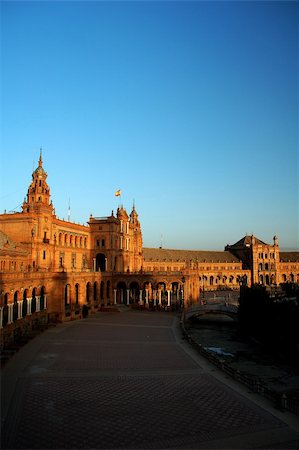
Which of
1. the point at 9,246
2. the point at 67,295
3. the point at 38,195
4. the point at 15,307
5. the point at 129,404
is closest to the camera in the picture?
the point at 129,404

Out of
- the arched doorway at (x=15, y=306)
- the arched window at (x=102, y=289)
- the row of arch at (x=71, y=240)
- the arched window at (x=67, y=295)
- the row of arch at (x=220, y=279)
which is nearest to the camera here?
the arched doorway at (x=15, y=306)

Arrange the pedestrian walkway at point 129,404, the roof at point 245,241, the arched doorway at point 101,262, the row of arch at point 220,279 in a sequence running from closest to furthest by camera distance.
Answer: the pedestrian walkway at point 129,404, the arched doorway at point 101,262, the row of arch at point 220,279, the roof at point 245,241

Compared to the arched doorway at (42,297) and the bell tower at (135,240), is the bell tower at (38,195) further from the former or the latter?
the bell tower at (135,240)

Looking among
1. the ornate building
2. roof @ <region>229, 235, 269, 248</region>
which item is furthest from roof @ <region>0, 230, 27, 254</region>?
roof @ <region>229, 235, 269, 248</region>

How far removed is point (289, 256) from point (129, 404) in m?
117

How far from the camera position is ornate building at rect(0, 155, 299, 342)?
49344 millimetres

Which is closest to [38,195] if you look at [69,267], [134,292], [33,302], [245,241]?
[69,267]

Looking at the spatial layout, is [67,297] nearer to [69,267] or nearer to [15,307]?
[69,267]

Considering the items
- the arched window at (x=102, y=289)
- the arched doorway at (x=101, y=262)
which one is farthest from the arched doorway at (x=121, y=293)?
the arched window at (x=102, y=289)

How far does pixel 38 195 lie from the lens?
220ft

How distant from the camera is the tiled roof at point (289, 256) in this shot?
421ft

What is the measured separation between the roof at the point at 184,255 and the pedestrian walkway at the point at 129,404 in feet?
253

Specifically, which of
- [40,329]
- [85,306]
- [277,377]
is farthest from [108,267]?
[277,377]

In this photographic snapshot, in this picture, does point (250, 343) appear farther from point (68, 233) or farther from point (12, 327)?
point (68, 233)
